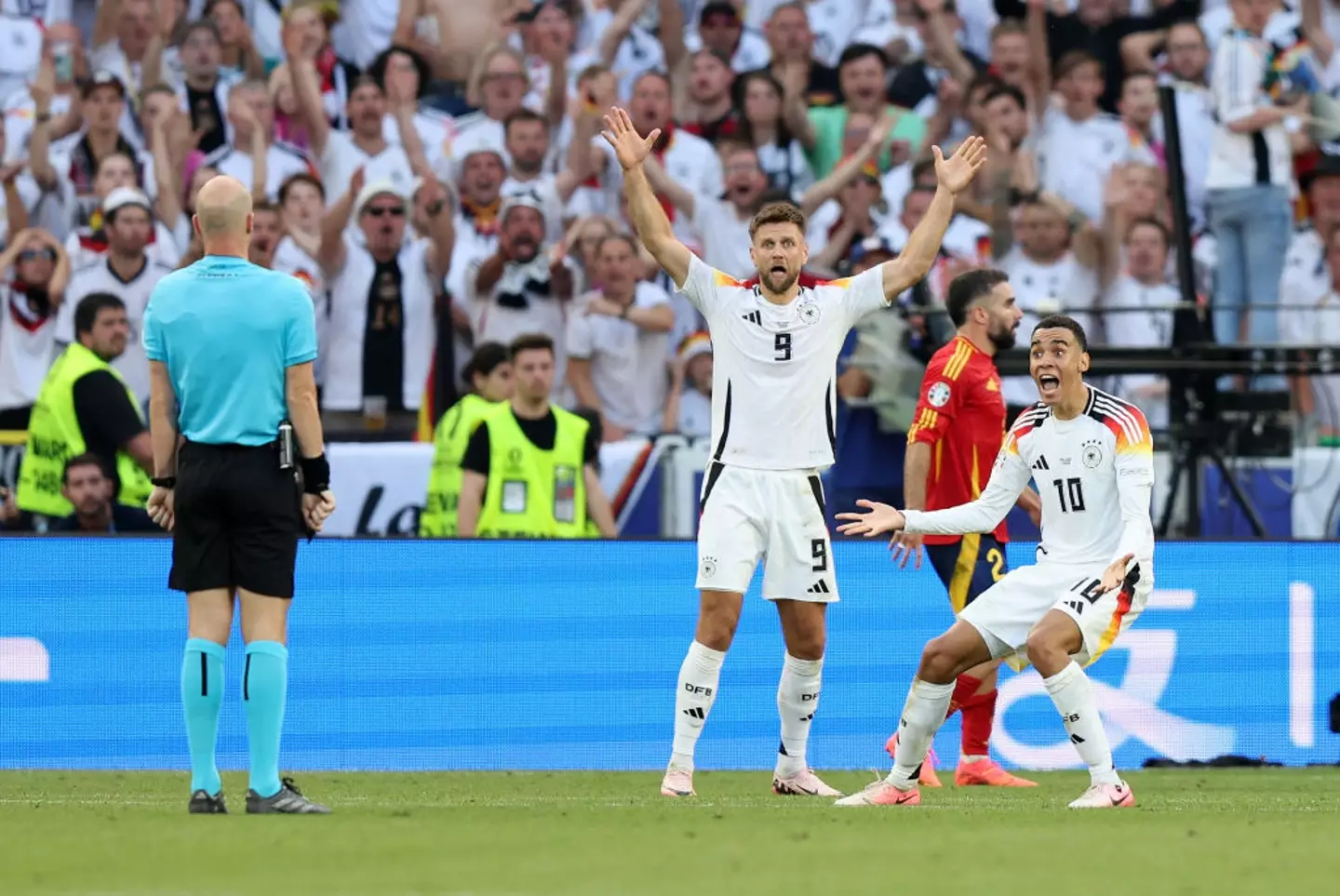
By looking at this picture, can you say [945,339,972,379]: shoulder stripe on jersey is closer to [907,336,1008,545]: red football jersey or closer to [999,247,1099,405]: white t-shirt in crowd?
[907,336,1008,545]: red football jersey

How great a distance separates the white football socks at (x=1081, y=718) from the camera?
880 centimetres

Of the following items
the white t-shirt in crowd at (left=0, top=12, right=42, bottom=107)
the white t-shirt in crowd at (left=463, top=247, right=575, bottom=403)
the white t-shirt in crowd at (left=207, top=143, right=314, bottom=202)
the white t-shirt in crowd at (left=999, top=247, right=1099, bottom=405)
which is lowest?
the white t-shirt in crowd at (left=463, top=247, right=575, bottom=403)

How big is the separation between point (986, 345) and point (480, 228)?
20.1ft

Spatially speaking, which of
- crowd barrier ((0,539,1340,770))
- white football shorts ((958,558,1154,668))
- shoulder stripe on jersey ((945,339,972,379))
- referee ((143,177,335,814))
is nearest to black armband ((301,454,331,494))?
referee ((143,177,335,814))

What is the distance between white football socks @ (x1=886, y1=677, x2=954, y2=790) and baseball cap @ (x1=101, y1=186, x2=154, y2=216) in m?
8.01

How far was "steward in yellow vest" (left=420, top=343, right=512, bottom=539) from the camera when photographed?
13.6m

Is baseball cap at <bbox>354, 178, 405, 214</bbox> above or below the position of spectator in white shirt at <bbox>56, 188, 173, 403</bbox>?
above

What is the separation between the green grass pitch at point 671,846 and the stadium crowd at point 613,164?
621cm

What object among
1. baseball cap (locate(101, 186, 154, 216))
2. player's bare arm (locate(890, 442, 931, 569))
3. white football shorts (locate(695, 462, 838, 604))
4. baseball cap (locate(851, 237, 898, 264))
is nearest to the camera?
white football shorts (locate(695, 462, 838, 604))

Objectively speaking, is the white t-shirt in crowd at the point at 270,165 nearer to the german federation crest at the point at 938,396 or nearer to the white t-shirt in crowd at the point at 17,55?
the white t-shirt in crowd at the point at 17,55

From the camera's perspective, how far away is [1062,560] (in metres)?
9.13

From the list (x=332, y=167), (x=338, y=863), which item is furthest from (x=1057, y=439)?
(x=332, y=167)

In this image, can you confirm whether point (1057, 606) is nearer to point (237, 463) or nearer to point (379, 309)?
point (237, 463)

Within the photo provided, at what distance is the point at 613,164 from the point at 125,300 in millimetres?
3686
